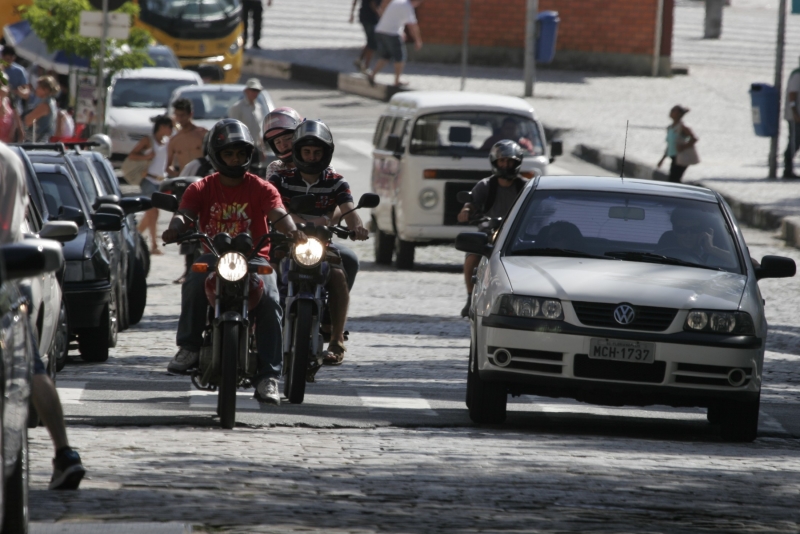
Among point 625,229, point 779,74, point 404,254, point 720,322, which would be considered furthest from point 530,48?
point 720,322

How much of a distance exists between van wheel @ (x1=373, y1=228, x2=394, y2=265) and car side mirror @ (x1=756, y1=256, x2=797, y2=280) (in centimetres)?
1162

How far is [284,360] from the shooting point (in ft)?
33.9

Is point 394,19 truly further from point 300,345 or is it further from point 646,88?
point 300,345

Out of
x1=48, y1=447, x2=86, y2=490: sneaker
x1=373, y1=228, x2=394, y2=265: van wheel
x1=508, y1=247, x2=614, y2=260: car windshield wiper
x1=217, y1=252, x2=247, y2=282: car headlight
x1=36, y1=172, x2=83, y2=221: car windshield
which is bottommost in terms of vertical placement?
x1=373, y1=228, x2=394, y2=265: van wheel

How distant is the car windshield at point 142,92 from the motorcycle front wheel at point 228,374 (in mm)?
21392

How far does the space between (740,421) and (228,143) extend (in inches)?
127

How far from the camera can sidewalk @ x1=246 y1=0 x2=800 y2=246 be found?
2837 centimetres

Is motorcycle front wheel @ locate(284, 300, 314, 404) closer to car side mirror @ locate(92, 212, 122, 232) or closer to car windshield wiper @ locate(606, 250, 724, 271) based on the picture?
car windshield wiper @ locate(606, 250, 724, 271)

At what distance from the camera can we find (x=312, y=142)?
34.9 feet

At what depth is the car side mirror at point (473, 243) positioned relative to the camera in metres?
10.6

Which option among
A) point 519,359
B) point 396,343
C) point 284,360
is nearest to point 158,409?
point 284,360

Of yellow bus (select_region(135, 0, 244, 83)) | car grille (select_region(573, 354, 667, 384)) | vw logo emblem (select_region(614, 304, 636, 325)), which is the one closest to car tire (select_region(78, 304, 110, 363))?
car grille (select_region(573, 354, 667, 384))

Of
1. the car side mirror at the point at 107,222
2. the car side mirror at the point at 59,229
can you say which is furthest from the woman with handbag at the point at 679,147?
the car side mirror at the point at 59,229

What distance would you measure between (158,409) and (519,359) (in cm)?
209
